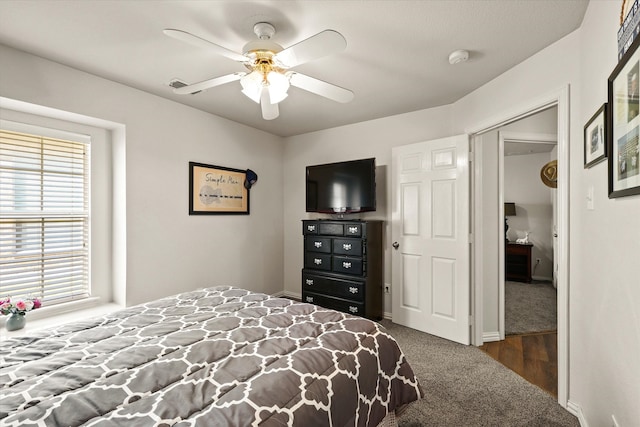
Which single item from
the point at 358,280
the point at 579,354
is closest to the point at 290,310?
the point at 358,280

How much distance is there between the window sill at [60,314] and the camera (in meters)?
2.30

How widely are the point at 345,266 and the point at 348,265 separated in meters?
0.04

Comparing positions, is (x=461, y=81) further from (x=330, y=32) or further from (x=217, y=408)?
(x=217, y=408)

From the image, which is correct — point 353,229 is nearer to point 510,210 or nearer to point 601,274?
point 601,274

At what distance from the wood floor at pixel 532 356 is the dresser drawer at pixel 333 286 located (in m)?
1.30

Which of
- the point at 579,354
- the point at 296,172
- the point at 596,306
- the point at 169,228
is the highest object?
the point at 296,172

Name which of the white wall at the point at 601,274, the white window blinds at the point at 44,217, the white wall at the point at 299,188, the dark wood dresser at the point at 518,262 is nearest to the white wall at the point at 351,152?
the white wall at the point at 299,188

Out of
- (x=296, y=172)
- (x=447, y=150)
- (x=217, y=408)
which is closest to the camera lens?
(x=217, y=408)

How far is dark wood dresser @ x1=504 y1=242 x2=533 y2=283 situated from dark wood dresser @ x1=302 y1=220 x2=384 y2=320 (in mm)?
3269

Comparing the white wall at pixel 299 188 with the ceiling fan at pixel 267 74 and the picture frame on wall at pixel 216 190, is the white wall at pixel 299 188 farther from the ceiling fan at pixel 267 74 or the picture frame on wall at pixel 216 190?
the ceiling fan at pixel 267 74

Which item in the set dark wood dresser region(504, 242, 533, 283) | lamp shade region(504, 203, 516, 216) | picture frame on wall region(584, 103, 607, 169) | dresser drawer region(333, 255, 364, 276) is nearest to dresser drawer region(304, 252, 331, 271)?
dresser drawer region(333, 255, 364, 276)

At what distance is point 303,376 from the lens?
1.21m

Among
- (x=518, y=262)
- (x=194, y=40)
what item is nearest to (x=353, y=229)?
(x=194, y=40)

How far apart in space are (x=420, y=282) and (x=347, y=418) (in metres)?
2.26
